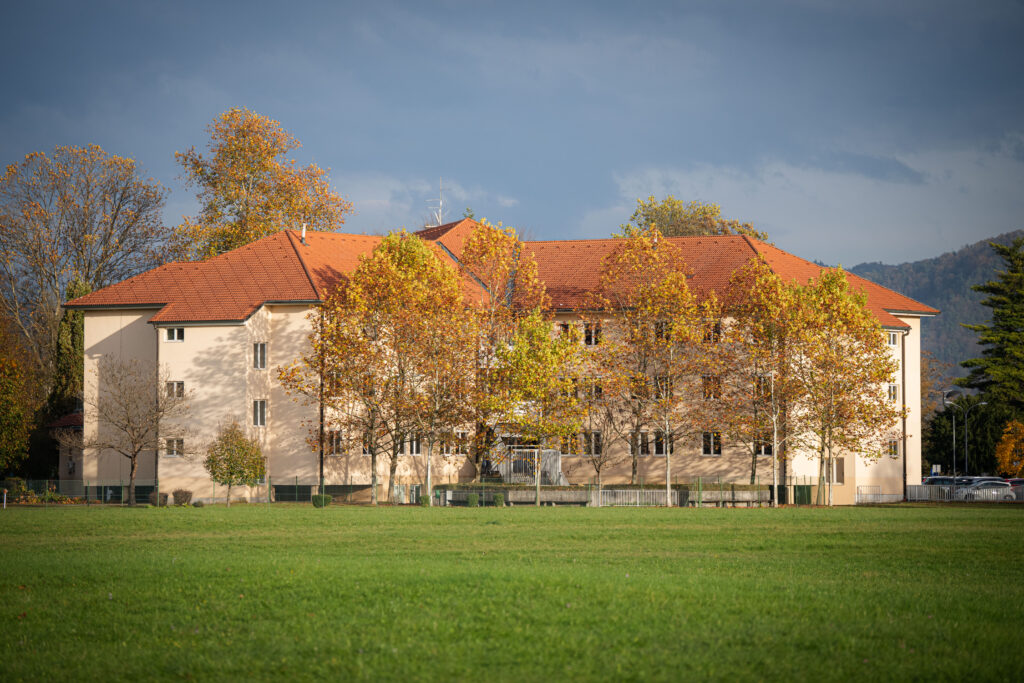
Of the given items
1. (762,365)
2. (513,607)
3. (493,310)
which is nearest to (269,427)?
(493,310)

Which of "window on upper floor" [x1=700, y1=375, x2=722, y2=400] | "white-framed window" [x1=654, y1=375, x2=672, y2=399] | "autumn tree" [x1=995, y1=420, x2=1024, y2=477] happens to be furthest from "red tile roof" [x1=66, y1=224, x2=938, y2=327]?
"autumn tree" [x1=995, y1=420, x2=1024, y2=477]

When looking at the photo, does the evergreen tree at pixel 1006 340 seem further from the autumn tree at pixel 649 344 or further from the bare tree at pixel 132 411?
the bare tree at pixel 132 411

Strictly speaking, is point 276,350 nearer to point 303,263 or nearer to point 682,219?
point 303,263

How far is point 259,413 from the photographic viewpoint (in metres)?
52.6

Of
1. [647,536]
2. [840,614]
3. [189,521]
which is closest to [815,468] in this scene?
[647,536]

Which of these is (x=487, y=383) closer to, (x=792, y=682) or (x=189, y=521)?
(x=189, y=521)

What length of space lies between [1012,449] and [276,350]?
169ft

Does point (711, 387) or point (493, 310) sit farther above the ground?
point (493, 310)

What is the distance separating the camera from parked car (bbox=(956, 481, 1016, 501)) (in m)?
55.6

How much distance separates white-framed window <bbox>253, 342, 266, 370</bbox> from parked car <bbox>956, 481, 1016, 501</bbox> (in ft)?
123

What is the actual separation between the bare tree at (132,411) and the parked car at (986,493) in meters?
41.1

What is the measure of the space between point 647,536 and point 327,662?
1641 centimetres

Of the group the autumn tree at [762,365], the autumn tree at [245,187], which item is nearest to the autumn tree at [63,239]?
the autumn tree at [245,187]

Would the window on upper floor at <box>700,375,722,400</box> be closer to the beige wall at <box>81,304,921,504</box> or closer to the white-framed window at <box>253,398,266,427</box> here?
the beige wall at <box>81,304,921,504</box>
